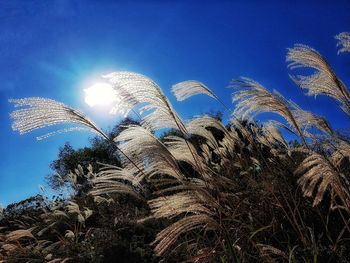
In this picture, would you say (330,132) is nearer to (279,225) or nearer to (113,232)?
(279,225)

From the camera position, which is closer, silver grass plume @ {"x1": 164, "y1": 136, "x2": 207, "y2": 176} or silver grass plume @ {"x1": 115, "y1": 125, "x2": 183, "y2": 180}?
silver grass plume @ {"x1": 115, "y1": 125, "x2": 183, "y2": 180}

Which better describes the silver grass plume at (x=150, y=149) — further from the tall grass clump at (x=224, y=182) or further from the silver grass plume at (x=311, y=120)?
the silver grass plume at (x=311, y=120)

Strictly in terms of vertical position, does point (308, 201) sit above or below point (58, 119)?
below

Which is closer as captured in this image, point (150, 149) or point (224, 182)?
point (150, 149)

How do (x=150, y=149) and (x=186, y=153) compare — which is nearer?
(x=150, y=149)

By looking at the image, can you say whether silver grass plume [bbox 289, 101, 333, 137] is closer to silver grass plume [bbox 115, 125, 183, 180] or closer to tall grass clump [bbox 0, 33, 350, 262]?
tall grass clump [bbox 0, 33, 350, 262]

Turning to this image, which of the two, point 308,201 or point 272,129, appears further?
point 272,129

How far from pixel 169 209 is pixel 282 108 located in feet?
4.37

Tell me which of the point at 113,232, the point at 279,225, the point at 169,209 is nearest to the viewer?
the point at 169,209

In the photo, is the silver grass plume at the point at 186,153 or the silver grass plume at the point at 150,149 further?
the silver grass plume at the point at 186,153

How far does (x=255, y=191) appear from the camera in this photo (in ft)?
14.8

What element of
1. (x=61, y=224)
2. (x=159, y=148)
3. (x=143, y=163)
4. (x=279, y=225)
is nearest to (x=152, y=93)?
(x=159, y=148)

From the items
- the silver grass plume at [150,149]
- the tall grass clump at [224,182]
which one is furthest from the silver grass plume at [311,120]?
the silver grass plume at [150,149]

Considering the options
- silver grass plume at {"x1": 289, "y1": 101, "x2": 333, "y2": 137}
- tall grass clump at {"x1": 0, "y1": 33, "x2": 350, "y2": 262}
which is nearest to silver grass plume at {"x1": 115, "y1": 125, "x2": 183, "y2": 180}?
tall grass clump at {"x1": 0, "y1": 33, "x2": 350, "y2": 262}
